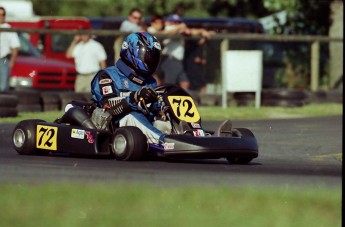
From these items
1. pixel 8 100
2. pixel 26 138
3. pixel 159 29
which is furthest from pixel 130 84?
pixel 159 29

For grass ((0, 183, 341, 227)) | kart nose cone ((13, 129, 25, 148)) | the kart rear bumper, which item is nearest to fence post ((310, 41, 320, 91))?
kart nose cone ((13, 129, 25, 148))

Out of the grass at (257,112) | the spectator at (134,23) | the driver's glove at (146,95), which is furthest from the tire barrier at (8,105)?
the driver's glove at (146,95)

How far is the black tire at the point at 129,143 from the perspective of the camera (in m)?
11.8

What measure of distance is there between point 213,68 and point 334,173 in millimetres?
11708

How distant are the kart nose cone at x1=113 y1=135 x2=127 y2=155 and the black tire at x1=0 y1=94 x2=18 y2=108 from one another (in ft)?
20.3

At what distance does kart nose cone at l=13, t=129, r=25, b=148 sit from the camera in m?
12.8

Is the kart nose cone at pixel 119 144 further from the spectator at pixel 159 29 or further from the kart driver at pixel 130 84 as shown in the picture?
the spectator at pixel 159 29

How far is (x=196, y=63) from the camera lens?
23109 mm

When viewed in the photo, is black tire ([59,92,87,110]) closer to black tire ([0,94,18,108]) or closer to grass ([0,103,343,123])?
grass ([0,103,343,123])

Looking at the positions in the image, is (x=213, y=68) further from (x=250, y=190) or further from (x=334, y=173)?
(x=250, y=190)

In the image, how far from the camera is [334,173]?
11.8 meters

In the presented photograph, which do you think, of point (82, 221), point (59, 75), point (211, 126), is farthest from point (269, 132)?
point (82, 221)

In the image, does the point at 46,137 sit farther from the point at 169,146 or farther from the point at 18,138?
the point at 169,146

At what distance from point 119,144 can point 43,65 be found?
1155cm
